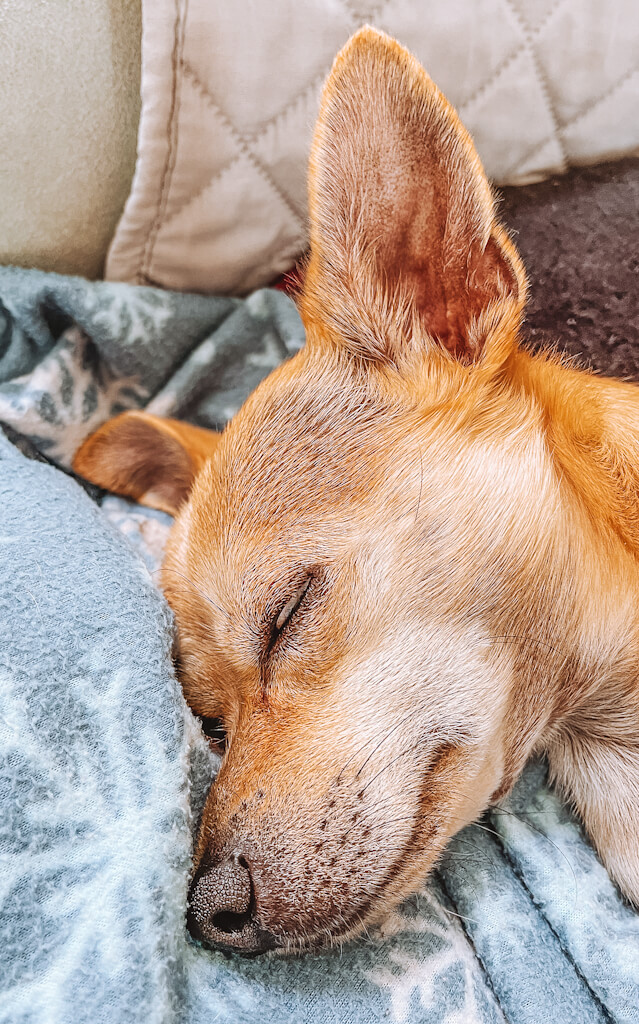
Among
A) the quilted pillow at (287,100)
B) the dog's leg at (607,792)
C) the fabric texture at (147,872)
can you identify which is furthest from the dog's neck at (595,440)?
the quilted pillow at (287,100)

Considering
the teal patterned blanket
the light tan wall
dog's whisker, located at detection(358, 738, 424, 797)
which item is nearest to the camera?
the teal patterned blanket

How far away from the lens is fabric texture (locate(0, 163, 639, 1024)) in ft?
3.28

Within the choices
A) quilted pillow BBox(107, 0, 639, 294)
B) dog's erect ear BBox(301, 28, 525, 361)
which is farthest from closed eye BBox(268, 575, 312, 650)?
quilted pillow BBox(107, 0, 639, 294)

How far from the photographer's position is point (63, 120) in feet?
5.31

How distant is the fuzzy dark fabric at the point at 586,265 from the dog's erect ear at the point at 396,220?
1.28 feet

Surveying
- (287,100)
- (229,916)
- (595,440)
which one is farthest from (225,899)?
(287,100)

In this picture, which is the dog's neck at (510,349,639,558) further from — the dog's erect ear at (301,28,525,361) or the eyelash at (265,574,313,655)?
the eyelash at (265,574,313,655)

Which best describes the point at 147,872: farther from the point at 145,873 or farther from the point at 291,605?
the point at 291,605

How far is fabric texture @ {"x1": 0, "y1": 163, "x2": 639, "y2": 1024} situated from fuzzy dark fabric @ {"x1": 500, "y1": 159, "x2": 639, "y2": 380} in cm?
2

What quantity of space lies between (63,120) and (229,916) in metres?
1.53

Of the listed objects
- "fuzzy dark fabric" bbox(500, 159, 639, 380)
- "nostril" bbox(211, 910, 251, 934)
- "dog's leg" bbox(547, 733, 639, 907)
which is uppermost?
"fuzzy dark fabric" bbox(500, 159, 639, 380)

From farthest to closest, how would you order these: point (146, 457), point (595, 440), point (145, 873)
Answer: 1. point (146, 457)
2. point (595, 440)
3. point (145, 873)

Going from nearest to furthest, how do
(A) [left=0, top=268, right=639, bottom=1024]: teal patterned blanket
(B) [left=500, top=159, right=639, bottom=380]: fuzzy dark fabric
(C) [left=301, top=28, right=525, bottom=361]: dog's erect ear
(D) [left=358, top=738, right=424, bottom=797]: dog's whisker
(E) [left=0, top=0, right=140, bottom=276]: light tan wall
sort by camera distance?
(A) [left=0, top=268, right=639, bottom=1024]: teal patterned blanket
(D) [left=358, top=738, right=424, bottom=797]: dog's whisker
(C) [left=301, top=28, right=525, bottom=361]: dog's erect ear
(E) [left=0, top=0, right=140, bottom=276]: light tan wall
(B) [left=500, top=159, right=639, bottom=380]: fuzzy dark fabric

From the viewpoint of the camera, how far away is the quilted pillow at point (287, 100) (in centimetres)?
161
